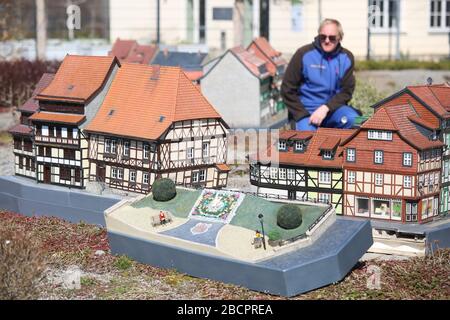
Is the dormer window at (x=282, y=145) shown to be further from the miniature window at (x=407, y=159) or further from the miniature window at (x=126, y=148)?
the miniature window at (x=126, y=148)

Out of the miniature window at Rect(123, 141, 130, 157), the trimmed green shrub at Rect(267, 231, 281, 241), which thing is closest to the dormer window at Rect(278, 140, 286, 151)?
the trimmed green shrub at Rect(267, 231, 281, 241)

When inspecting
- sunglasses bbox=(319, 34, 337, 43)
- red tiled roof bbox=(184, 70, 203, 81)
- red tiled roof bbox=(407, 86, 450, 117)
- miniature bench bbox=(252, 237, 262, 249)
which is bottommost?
miniature bench bbox=(252, 237, 262, 249)

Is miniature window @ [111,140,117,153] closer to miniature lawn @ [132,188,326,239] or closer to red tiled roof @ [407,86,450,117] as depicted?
miniature lawn @ [132,188,326,239]

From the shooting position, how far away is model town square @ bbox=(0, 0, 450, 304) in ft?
39.5

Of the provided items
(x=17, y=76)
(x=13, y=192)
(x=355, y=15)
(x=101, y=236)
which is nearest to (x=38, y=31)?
(x=17, y=76)

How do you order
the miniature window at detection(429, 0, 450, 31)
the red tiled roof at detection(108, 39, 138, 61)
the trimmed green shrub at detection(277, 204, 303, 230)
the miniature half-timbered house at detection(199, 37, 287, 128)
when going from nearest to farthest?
1. the trimmed green shrub at detection(277, 204, 303, 230)
2. the miniature half-timbered house at detection(199, 37, 287, 128)
3. the red tiled roof at detection(108, 39, 138, 61)
4. the miniature window at detection(429, 0, 450, 31)

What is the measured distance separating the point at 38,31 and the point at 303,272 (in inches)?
931

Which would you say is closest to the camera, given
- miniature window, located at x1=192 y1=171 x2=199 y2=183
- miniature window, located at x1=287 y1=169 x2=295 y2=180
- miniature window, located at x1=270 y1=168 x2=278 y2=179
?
miniature window, located at x1=287 y1=169 x2=295 y2=180

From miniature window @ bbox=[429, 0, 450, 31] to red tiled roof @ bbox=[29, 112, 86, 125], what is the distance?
2372 cm

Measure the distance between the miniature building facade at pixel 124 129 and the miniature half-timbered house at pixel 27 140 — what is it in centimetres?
17

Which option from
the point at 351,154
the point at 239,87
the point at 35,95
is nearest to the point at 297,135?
the point at 351,154

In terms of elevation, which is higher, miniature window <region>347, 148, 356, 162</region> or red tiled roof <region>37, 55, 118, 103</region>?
red tiled roof <region>37, 55, 118, 103</region>

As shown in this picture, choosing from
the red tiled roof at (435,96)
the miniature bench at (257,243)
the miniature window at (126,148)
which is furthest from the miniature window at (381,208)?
the miniature window at (126,148)

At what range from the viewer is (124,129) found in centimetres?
1516
